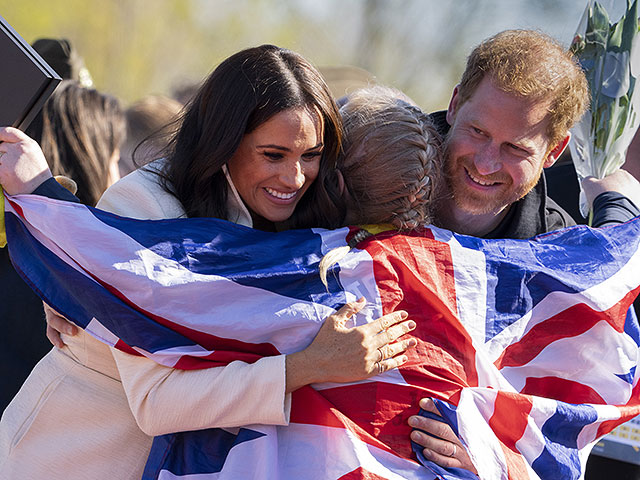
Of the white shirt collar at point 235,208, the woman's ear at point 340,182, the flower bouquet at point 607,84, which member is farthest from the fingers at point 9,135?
the flower bouquet at point 607,84

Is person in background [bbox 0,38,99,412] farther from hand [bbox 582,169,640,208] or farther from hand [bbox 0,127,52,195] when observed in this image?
hand [bbox 582,169,640,208]

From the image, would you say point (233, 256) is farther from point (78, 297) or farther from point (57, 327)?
point (57, 327)

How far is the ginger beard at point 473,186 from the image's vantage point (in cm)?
241

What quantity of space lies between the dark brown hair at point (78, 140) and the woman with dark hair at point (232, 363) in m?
0.72

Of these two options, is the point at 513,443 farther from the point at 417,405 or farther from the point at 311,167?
the point at 311,167

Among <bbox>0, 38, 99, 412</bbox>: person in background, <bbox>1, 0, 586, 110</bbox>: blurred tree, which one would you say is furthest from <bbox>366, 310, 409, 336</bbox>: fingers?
<bbox>1, 0, 586, 110</bbox>: blurred tree

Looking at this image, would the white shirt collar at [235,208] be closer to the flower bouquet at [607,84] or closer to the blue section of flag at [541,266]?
the blue section of flag at [541,266]

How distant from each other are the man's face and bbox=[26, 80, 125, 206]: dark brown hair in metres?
1.33

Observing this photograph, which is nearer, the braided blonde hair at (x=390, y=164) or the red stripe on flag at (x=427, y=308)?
the red stripe on flag at (x=427, y=308)

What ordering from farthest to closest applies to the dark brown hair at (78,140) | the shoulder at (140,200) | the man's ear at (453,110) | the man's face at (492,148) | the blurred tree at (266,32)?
1. the blurred tree at (266,32)
2. the dark brown hair at (78,140)
3. the man's ear at (453,110)
4. the man's face at (492,148)
5. the shoulder at (140,200)

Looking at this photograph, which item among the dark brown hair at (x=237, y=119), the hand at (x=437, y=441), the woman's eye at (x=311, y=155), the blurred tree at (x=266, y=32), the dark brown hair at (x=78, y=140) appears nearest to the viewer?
the hand at (x=437, y=441)

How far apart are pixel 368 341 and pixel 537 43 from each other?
129cm

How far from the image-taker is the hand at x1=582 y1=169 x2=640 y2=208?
8.82 feet

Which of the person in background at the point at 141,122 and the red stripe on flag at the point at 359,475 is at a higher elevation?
the person in background at the point at 141,122
